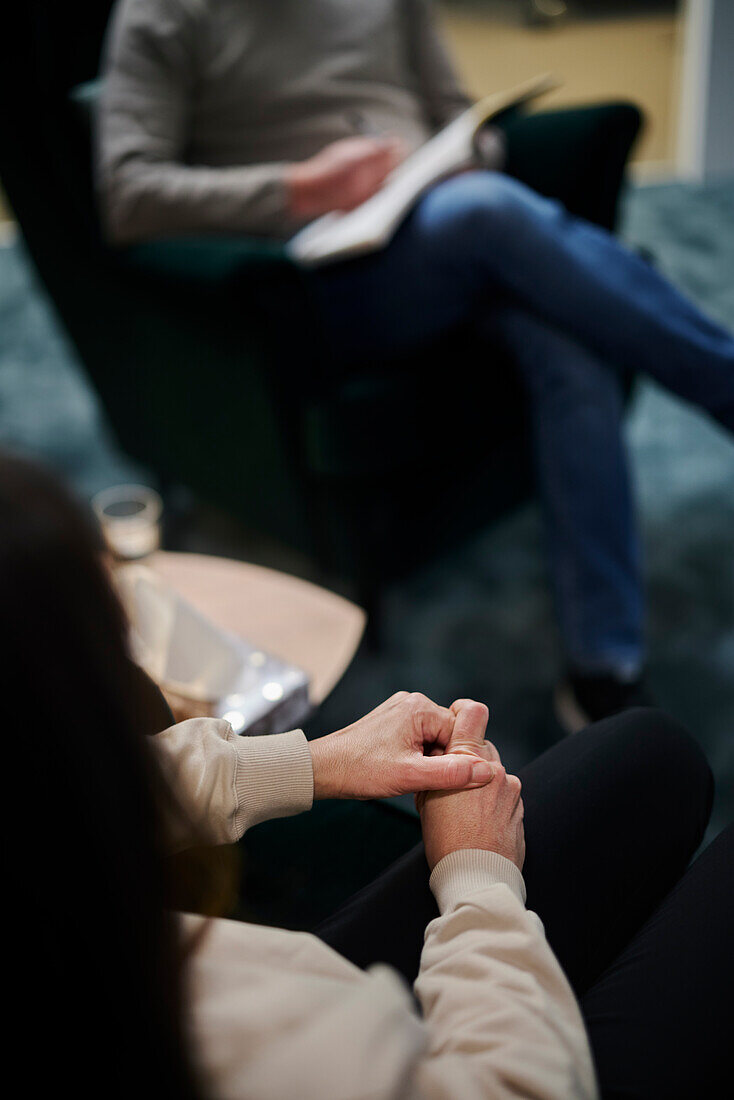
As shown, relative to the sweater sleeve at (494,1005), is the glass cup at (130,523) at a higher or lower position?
lower

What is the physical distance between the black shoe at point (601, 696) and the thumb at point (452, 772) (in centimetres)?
68

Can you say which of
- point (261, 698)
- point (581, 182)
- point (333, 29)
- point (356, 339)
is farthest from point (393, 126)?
point (261, 698)

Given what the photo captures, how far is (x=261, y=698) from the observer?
0.77 meters

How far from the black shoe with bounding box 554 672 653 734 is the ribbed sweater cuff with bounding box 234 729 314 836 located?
701 millimetres

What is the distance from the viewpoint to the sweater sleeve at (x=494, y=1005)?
1.24 feet

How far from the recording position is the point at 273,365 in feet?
3.98

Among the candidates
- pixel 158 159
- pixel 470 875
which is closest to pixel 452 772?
pixel 470 875

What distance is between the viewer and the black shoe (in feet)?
3.89

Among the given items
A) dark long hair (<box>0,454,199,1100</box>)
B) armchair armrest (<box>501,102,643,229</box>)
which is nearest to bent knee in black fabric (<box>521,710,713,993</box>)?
dark long hair (<box>0,454,199,1100</box>)

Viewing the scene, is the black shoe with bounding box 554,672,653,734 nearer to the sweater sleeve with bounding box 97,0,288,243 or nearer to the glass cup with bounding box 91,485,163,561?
the glass cup with bounding box 91,485,163,561

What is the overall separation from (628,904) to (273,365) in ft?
2.84

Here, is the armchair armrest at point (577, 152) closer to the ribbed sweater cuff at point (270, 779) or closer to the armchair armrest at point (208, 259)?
the armchair armrest at point (208, 259)

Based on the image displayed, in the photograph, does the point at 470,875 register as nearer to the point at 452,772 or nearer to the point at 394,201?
the point at 452,772

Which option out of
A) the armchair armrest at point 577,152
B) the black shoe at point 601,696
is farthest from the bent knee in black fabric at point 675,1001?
the armchair armrest at point 577,152
